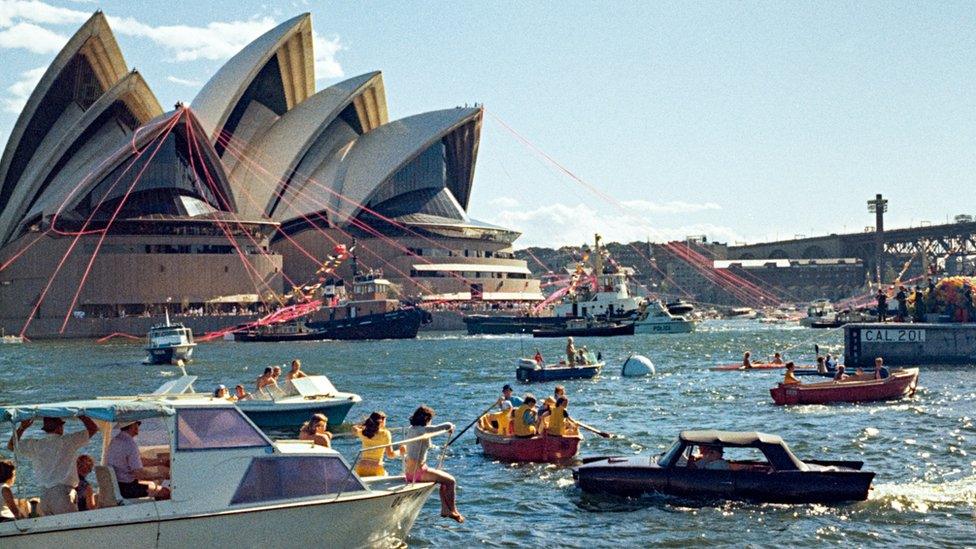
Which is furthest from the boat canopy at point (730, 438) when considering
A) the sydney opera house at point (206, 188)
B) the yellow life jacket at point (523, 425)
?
the sydney opera house at point (206, 188)

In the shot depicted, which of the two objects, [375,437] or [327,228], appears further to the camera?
[327,228]

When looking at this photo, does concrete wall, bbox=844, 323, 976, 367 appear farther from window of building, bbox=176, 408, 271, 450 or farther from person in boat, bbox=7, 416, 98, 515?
person in boat, bbox=7, 416, 98, 515

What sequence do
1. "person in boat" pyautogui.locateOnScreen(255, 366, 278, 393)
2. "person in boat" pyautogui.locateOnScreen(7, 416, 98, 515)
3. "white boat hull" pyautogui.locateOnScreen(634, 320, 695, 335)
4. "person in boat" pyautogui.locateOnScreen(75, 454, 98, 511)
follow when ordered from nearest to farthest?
"person in boat" pyautogui.locateOnScreen(75, 454, 98, 511), "person in boat" pyautogui.locateOnScreen(7, 416, 98, 515), "person in boat" pyautogui.locateOnScreen(255, 366, 278, 393), "white boat hull" pyautogui.locateOnScreen(634, 320, 695, 335)

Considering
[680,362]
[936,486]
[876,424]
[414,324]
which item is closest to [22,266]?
[414,324]

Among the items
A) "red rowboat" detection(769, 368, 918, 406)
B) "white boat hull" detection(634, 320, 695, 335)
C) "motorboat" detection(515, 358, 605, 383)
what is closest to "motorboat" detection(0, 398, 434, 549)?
"red rowboat" detection(769, 368, 918, 406)

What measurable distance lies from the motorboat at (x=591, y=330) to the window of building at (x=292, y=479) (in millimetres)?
89288

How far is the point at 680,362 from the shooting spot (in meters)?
64.5

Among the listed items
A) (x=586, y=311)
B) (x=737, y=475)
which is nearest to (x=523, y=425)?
(x=737, y=475)

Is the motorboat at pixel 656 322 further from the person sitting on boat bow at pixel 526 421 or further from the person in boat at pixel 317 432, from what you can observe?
the person in boat at pixel 317 432

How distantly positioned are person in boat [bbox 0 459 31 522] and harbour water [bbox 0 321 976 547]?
619 centimetres

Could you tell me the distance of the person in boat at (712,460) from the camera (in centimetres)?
2050

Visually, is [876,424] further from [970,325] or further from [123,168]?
[123,168]

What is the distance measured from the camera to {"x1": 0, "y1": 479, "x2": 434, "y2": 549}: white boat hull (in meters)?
13.8

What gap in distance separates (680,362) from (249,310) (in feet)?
210
